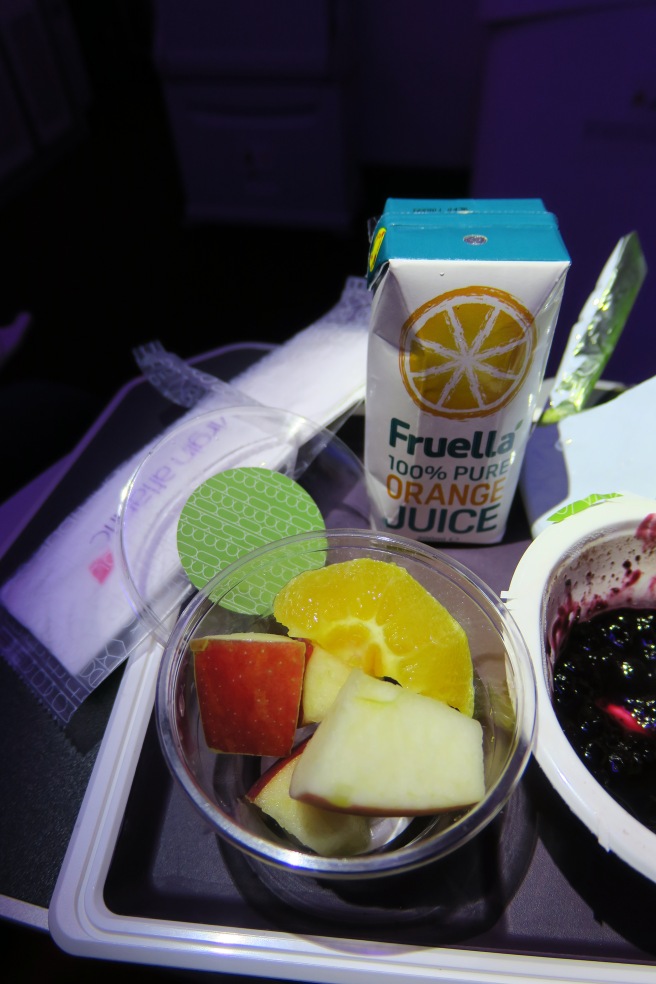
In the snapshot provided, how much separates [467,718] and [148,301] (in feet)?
6.84

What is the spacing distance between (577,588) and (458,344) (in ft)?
0.82

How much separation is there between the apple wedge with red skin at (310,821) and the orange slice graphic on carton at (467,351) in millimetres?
338

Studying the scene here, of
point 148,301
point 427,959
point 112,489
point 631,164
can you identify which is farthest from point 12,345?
point 427,959

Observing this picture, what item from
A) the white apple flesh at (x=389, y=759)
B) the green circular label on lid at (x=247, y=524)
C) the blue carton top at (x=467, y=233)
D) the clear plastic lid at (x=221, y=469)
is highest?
the blue carton top at (x=467, y=233)

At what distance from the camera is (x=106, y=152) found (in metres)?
2.98

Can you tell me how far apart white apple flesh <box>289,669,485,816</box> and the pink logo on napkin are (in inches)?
13.7

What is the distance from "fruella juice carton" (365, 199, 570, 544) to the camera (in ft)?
1.80

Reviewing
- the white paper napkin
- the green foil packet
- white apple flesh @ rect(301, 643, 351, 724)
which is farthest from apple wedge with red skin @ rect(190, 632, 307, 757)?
the green foil packet

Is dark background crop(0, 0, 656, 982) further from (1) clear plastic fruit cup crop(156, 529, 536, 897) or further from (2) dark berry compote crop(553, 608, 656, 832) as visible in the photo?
(2) dark berry compote crop(553, 608, 656, 832)

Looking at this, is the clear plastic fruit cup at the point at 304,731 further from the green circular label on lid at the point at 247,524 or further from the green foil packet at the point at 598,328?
the green foil packet at the point at 598,328

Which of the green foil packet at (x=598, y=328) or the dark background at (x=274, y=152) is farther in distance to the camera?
the dark background at (x=274, y=152)

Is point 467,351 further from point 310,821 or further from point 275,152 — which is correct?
point 275,152

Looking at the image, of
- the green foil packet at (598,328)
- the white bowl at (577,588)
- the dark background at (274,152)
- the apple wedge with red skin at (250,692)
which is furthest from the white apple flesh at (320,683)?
the dark background at (274,152)

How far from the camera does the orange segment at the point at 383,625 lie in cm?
55
